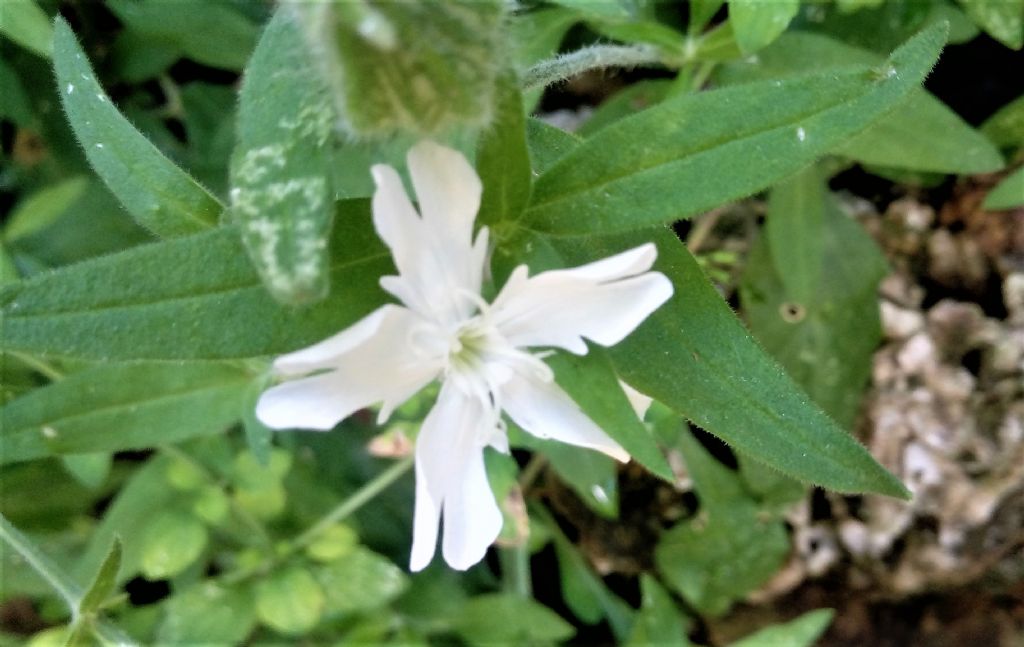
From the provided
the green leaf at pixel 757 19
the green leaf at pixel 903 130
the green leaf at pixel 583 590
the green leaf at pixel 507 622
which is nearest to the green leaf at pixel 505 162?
the green leaf at pixel 757 19

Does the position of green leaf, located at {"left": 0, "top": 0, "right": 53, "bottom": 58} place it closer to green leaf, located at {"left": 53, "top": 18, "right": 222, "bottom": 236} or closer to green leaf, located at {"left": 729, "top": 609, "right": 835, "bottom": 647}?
green leaf, located at {"left": 53, "top": 18, "right": 222, "bottom": 236}

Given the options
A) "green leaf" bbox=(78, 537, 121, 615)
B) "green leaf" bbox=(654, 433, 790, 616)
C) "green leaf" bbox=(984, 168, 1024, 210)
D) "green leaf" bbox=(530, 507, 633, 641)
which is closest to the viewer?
"green leaf" bbox=(78, 537, 121, 615)

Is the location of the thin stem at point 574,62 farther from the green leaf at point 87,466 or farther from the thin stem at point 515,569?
the thin stem at point 515,569

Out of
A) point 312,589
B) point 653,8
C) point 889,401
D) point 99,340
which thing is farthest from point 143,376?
point 889,401

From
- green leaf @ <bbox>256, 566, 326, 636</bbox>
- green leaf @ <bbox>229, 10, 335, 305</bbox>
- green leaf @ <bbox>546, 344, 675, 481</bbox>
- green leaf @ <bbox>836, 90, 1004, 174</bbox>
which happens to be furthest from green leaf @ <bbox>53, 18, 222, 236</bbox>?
green leaf @ <bbox>836, 90, 1004, 174</bbox>

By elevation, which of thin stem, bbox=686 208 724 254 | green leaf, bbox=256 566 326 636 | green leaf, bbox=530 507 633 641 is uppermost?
thin stem, bbox=686 208 724 254

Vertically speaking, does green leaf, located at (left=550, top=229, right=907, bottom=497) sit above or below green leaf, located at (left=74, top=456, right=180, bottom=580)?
above

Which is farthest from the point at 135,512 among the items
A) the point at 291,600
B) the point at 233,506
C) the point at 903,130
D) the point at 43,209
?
the point at 903,130

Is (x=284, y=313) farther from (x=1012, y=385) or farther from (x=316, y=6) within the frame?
(x=1012, y=385)
